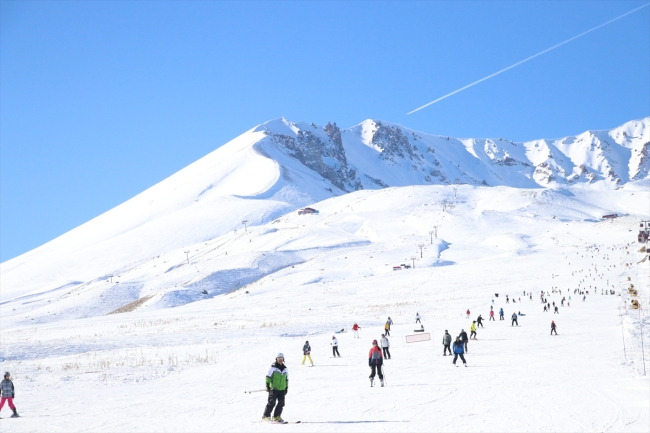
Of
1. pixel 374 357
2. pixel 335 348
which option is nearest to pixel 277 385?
pixel 374 357

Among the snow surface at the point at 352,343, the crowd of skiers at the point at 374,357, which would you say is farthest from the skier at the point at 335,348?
the snow surface at the point at 352,343

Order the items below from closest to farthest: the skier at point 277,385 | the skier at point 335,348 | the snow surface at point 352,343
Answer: the skier at point 277,385, the snow surface at point 352,343, the skier at point 335,348

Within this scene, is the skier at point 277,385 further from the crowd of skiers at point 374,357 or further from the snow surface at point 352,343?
the snow surface at point 352,343

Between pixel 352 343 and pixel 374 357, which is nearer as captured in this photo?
pixel 374 357

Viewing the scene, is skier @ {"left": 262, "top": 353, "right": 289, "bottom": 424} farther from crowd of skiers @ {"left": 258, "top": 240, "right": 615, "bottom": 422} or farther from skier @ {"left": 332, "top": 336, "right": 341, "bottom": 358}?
skier @ {"left": 332, "top": 336, "right": 341, "bottom": 358}

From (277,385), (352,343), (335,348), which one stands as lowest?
(352,343)

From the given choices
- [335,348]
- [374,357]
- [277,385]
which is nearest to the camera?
[277,385]

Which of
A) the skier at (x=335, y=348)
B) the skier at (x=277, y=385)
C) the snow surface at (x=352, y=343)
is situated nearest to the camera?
the skier at (x=277, y=385)

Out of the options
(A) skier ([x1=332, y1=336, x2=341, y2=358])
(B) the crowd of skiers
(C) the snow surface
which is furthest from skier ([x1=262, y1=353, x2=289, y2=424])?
(A) skier ([x1=332, y1=336, x2=341, y2=358])

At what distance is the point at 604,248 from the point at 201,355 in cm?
8532

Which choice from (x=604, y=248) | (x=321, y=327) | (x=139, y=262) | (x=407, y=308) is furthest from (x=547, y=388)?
(x=139, y=262)

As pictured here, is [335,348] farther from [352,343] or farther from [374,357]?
[374,357]

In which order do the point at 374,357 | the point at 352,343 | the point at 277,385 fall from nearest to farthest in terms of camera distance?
the point at 277,385, the point at 374,357, the point at 352,343

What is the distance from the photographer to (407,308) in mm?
57062
